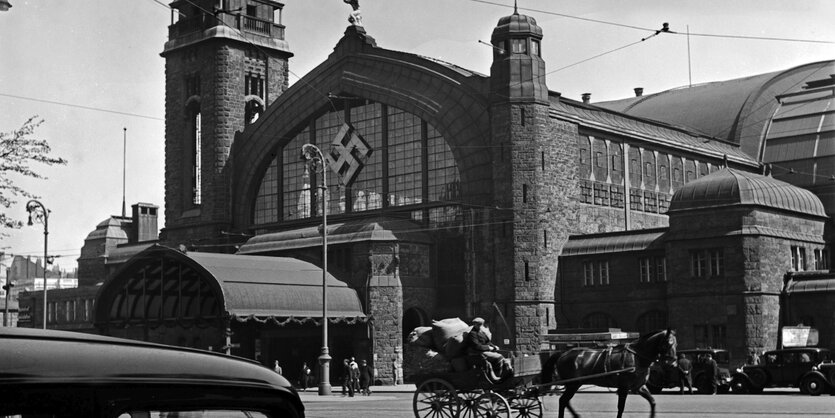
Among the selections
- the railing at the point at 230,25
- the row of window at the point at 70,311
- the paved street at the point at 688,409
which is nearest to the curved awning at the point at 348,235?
the railing at the point at 230,25

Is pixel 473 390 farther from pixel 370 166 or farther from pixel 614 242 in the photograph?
pixel 370 166

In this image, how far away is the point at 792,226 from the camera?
50.0 metres

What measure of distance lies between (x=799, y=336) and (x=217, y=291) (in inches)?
929

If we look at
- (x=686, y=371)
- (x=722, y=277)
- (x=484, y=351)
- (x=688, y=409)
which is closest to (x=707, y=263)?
(x=722, y=277)

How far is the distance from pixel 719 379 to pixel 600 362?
64.2 feet

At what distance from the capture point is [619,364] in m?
18.0

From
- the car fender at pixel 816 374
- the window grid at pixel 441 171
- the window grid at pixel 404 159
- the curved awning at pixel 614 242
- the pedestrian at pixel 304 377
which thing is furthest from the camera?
the window grid at pixel 404 159

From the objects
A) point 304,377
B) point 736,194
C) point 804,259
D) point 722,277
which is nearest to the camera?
point 722,277

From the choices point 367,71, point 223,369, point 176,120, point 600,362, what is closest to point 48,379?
point 223,369

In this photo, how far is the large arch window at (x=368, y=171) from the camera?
56.1 m

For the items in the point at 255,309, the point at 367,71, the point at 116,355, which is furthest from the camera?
the point at 367,71

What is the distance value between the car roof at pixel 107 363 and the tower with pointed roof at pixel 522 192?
48.2m

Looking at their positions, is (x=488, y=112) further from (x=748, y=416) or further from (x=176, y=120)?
(x=748, y=416)

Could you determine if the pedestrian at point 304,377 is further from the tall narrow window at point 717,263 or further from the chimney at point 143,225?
the chimney at point 143,225
